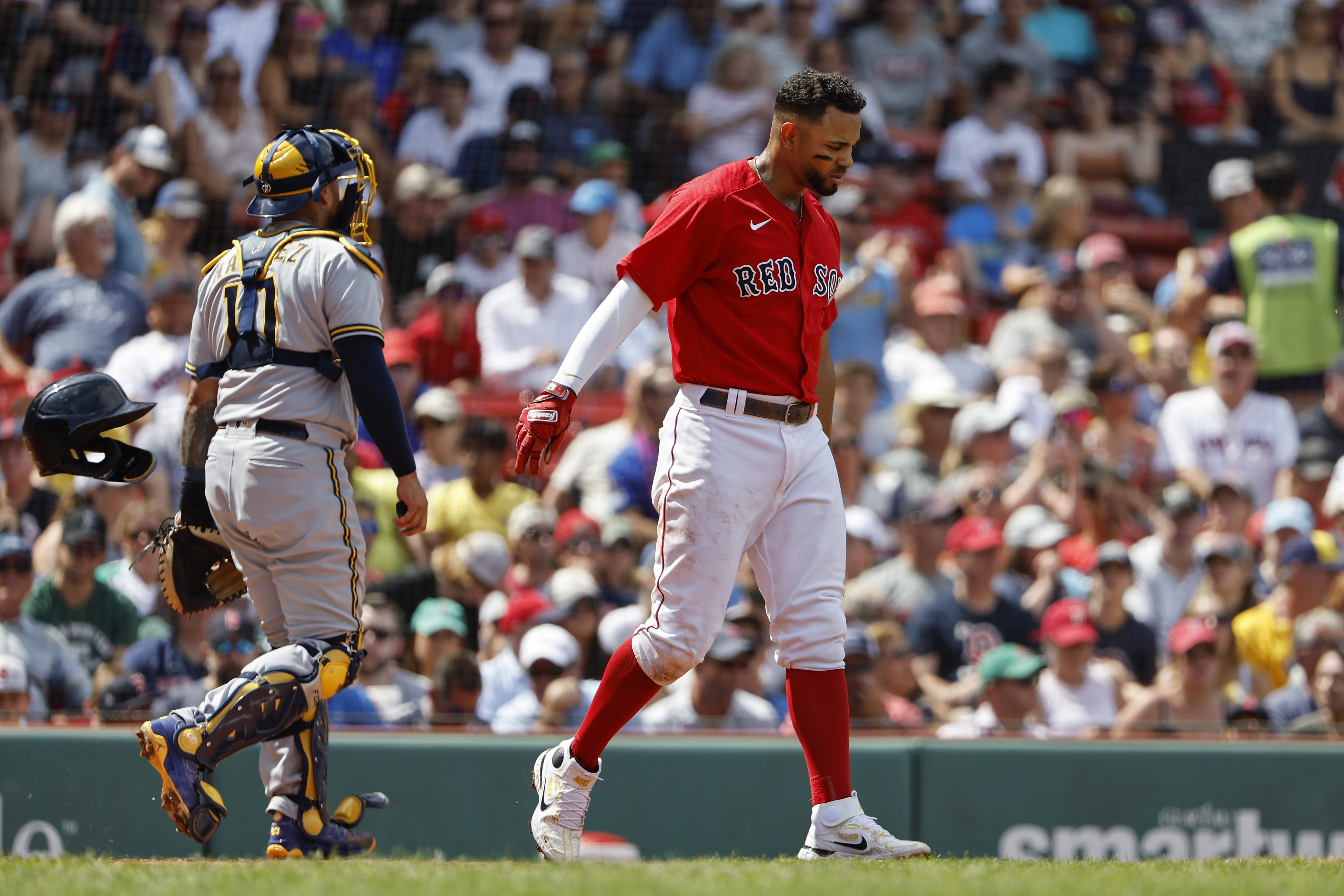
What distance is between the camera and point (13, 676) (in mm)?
→ 6484

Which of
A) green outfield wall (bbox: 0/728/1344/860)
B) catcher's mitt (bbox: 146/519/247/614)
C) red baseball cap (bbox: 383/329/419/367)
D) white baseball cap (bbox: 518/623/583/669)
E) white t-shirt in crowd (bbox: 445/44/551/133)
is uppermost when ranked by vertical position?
white t-shirt in crowd (bbox: 445/44/551/133)

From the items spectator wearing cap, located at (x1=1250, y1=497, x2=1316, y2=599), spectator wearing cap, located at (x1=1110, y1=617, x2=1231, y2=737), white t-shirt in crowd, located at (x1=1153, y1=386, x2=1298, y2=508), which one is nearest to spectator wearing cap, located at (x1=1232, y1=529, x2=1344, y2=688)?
spectator wearing cap, located at (x1=1250, y1=497, x2=1316, y2=599)

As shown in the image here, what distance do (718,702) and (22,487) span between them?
363 centimetres

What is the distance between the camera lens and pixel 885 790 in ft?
20.7

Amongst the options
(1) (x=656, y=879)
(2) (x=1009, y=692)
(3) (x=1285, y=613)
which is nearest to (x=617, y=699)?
(1) (x=656, y=879)

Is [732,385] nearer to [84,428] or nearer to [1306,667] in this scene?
[84,428]

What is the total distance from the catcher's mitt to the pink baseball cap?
21.1 feet

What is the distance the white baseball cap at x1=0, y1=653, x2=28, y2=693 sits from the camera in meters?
6.46

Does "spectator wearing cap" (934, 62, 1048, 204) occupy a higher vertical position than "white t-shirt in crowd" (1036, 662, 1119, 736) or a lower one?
higher

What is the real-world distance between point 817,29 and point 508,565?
21.8 ft

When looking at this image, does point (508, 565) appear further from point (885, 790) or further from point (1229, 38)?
point (1229, 38)

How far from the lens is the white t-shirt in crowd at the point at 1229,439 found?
9.21 m

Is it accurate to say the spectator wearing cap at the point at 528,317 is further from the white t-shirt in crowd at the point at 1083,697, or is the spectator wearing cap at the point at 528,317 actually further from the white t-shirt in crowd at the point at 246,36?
the white t-shirt in crowd at the point at 1083,697

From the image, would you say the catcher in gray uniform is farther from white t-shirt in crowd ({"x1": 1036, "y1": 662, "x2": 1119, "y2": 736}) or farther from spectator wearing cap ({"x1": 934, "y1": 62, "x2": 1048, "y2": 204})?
spectator wearing cap ({"x1": 934, "y1": 62, "x2": 1048, "y2": 204})
